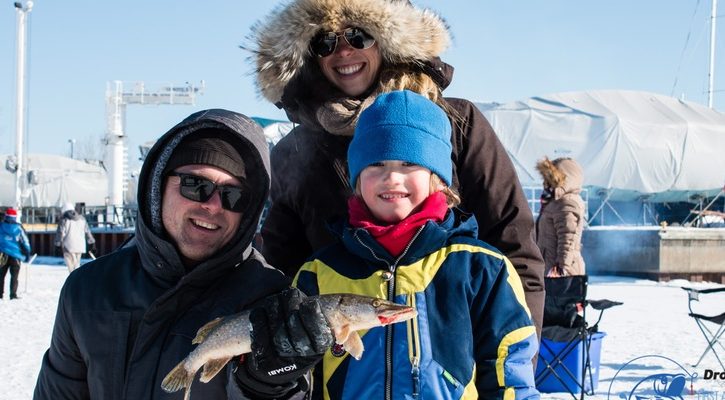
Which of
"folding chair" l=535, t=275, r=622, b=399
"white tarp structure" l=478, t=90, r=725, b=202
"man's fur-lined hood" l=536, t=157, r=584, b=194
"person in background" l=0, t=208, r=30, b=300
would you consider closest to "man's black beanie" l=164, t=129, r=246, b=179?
"folding chair" l=535, t=275, r=622, b=399

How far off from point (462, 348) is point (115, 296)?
1.12 meters

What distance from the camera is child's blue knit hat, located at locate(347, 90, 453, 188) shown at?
7.61 ft

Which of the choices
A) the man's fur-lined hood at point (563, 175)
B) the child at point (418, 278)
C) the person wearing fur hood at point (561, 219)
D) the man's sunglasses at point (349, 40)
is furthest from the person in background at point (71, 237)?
the child at point (418, 278)

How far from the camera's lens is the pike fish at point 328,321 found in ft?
6.06

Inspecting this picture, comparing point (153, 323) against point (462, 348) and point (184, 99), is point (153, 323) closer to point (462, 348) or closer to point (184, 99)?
point (462, 348)

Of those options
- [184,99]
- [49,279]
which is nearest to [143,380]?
[49,279]

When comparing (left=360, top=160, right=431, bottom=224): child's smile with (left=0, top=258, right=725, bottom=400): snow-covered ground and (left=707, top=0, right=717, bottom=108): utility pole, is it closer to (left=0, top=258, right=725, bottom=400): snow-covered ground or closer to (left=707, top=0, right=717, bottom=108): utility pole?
(left=0, top=258, right=725, bottom=400): snow-covered ground

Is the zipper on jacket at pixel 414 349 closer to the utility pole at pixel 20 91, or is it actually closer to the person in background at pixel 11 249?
the person in background at pixel 11 249

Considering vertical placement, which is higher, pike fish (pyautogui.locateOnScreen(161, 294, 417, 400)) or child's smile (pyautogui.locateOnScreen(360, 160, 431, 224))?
child's smile (pyautogui.locateOnScreen(360, 160, 431, 224))

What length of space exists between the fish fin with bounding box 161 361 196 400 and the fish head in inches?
17.4

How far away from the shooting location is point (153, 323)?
2.13 meters

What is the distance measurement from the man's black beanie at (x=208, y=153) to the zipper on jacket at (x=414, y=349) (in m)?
0.73

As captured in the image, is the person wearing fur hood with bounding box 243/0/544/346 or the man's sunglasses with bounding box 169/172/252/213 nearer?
the man's sunglasses with bounding box 169/172/252/213

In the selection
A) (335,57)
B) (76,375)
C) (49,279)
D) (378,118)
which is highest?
(335,57)
